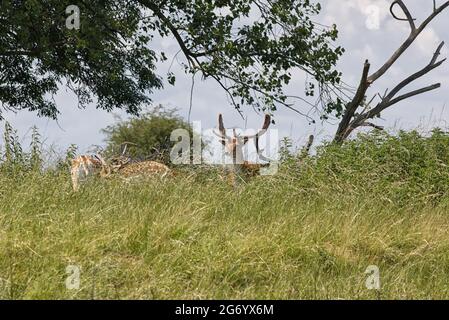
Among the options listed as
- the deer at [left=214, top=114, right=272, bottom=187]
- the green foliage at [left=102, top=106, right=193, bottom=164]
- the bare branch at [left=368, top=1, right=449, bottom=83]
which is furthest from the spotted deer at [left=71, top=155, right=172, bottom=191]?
the green foliage at [left=102, top=106, right=193, bottom=164]

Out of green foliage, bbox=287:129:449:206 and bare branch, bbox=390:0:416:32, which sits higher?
bare branch, bbox=390:0:416:32

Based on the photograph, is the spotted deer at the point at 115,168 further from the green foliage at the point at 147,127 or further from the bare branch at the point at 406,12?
the green foliage at the point at 147,127

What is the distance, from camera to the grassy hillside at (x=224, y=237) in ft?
23.5

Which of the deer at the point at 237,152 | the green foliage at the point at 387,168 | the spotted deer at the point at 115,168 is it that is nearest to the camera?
the spotted deer at the point at 115,168

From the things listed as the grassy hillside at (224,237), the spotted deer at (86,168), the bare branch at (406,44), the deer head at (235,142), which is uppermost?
the bare branch at (406,44)

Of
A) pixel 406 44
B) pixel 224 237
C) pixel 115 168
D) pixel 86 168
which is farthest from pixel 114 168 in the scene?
pixel 406 44

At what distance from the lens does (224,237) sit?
26.8 feet

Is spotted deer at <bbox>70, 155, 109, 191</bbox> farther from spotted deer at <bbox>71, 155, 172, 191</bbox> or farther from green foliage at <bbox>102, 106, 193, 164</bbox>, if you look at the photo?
green foliage at <bbox>102, 106, 193, 164</bbox>

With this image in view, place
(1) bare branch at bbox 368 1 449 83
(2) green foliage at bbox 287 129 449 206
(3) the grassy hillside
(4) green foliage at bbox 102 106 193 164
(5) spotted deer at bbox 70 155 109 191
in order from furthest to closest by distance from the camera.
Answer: (4) green foliage at bbox 102 106 193 164 < (1) bare branch at bbox 368 1 449 83 < (2) green foliage at bbox 287 129 449 206 < (5) spotted deer at bbox 70 155 109 191 < (3) the grassy hillside

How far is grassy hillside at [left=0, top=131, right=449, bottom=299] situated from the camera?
23.5 ft

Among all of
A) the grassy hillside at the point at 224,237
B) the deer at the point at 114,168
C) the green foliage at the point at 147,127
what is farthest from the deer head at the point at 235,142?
the green foliage at the point at 147,127

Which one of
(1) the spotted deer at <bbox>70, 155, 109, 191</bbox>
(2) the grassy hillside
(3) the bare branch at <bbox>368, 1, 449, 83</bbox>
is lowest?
(2) the grassy hillside

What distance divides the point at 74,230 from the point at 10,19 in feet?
25.9
